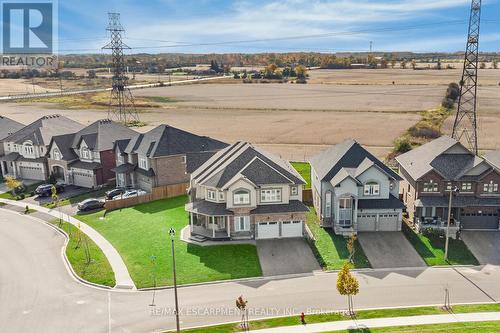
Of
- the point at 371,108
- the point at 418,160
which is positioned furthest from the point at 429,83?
the point at 418,160

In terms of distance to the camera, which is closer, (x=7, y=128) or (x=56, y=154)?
(x=56, y=154)

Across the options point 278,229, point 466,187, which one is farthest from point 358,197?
point 466,187

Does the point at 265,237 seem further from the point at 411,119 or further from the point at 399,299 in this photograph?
the point at 411,119

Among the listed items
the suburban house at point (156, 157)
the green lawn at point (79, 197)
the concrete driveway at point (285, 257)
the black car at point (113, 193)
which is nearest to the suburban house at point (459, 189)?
the concrete driveway at point (285, 257)

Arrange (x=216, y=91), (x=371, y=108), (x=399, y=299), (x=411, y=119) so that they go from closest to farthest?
(x=399, y=299) < (x=411, y=119) < (x=371, y=108) < (x=216, y=91)

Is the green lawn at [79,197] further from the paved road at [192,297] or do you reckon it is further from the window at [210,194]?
the window at [210,194]

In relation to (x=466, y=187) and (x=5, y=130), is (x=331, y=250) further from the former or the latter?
(x=5, y=130)

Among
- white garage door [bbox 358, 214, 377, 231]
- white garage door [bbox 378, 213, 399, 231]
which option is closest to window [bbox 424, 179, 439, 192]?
white garage door [bbox 378, 213, 399, 231]
